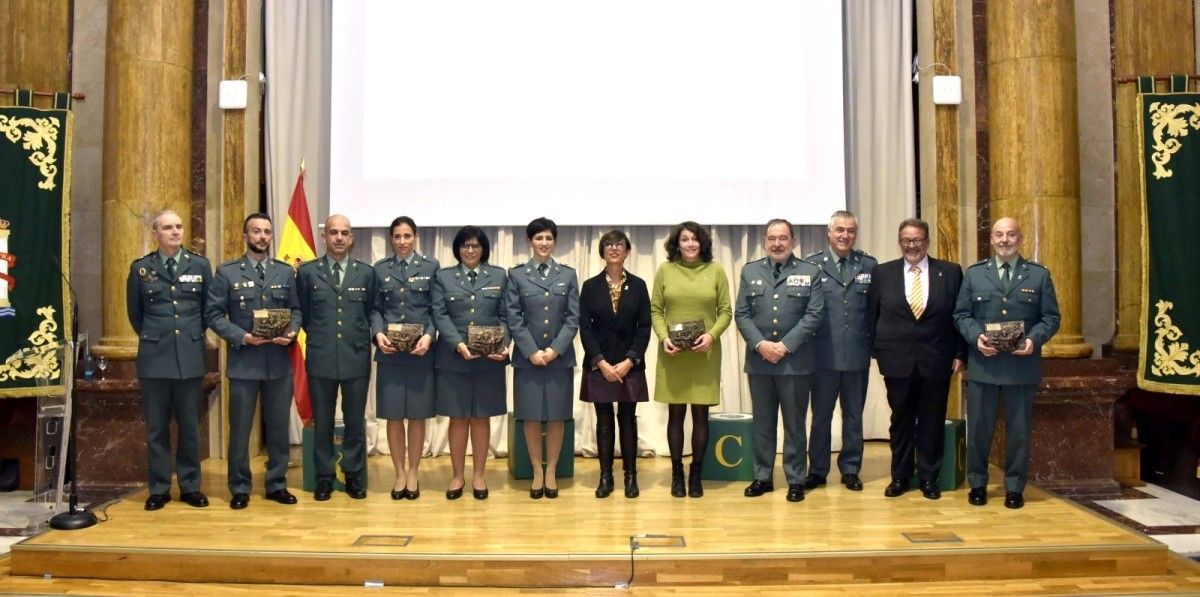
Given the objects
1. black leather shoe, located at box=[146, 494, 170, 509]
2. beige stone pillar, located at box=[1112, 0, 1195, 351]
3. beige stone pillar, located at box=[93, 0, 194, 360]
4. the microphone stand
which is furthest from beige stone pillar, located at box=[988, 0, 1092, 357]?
the microphone stand

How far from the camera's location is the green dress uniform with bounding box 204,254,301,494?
444cm

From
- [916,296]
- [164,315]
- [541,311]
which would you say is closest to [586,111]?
[541,311]

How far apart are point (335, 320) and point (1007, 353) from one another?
3.06 m

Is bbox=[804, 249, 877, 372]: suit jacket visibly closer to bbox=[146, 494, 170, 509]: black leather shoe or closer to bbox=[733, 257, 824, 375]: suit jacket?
bbox=[733, 257, 824, 375]: suit jacket

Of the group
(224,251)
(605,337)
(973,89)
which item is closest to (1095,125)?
(973,89)

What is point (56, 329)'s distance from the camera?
17.6 ft

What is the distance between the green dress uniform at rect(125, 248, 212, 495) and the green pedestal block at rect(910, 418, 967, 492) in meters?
3.46

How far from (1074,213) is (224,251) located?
481cm

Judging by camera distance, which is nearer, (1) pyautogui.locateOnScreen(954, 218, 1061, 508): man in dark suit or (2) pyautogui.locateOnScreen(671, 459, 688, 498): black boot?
(1) pyautogui.locateOnScreen(954, 218, 1061, 508): man in dark suit

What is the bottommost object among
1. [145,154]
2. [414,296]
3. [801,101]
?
[414,296]

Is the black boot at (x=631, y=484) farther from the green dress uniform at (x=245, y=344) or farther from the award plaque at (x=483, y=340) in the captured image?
the green dress uniform at (x=245, y=344)

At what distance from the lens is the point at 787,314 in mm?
4555

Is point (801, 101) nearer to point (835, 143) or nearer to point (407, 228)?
point (835, 143)

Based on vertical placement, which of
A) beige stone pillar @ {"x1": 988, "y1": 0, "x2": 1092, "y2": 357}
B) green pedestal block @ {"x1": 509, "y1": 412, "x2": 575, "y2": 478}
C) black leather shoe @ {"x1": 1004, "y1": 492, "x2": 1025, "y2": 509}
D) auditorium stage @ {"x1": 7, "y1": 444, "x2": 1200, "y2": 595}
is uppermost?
beige stone pillar @ {"x1": 988, "y1": 0, "x2": 1092, "y2": 357}
